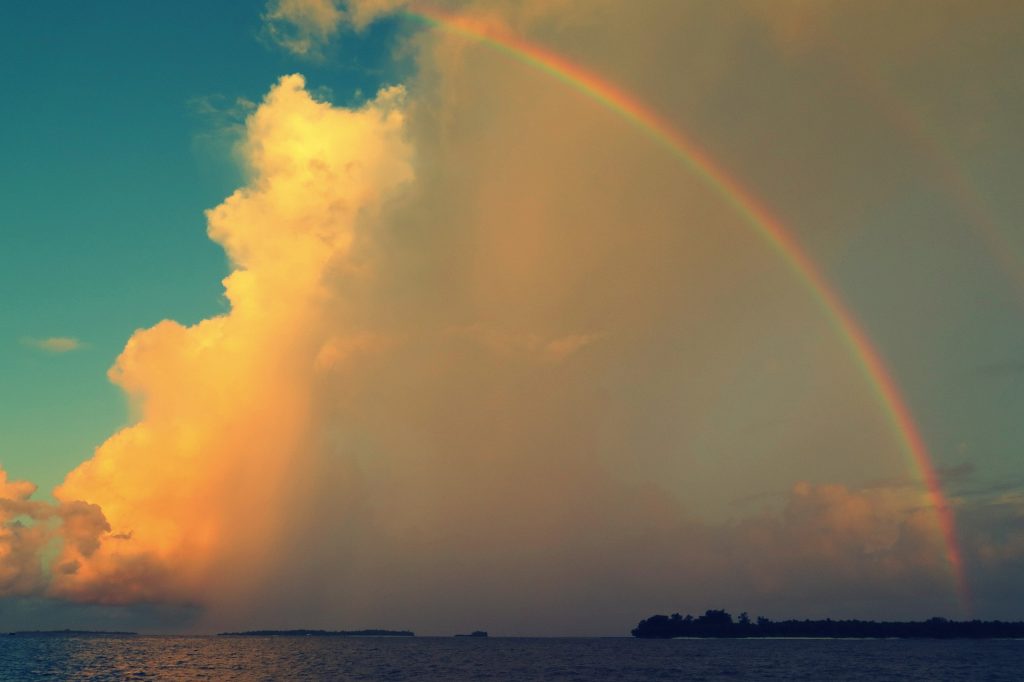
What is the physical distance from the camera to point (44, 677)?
122 m

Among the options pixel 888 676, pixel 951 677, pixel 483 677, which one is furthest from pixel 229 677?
pixel 951 677

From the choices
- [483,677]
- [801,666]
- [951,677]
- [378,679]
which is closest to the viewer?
[378,679]

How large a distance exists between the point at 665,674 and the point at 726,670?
22.7 metres

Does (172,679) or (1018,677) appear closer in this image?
(172,679)

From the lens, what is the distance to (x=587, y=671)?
14825 centimetres

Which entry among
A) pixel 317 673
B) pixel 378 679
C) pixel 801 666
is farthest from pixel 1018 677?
pixel 317 673

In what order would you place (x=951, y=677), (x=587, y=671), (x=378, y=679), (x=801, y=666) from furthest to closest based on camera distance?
1. (x=801, y=666)
2. (x=587, y=671)
3. (x=951, y=677)
4. (x=378, y=679)

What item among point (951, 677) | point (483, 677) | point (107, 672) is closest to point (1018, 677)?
point (951, 677)

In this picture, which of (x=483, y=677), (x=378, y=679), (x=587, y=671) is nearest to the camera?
(x=378, y=679)

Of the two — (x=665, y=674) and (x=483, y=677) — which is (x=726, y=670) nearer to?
(x=665, y=674)

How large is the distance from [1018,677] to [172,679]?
6009 inches

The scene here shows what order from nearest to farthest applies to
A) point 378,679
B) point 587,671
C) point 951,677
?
point 378,679, point 951,677, point 587,671

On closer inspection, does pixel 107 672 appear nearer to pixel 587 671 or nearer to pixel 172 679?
pixel 172 679

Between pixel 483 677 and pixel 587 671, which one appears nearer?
pixel 483 677
